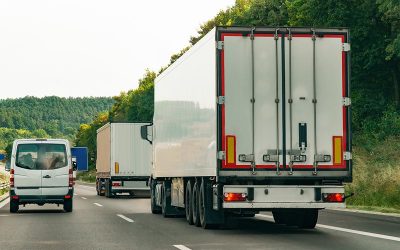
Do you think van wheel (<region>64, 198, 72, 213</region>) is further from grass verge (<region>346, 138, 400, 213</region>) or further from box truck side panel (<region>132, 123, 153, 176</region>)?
box truck side panel (<region>132, 123, 153, 176</region>)

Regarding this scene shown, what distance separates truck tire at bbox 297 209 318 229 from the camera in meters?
17.6

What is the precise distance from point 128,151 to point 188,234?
23076 mm

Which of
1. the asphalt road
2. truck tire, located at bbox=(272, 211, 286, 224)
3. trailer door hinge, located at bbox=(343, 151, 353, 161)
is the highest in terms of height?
trailer door hinge, located at bbox=(343, 151, 353, 161)

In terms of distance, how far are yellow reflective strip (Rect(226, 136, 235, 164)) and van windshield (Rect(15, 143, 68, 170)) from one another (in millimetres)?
11206

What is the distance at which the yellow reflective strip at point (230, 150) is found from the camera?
51.7 ft

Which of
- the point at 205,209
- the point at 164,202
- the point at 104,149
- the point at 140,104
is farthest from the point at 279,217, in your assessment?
the point at 140,104

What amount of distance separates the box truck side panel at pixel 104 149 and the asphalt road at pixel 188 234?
1837 cm

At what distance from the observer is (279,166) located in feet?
52.1

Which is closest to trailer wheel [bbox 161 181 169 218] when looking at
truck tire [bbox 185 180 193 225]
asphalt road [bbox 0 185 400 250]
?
asphalt road [bbox 0 185 400 250]

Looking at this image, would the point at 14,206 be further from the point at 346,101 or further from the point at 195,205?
the point at 346,101

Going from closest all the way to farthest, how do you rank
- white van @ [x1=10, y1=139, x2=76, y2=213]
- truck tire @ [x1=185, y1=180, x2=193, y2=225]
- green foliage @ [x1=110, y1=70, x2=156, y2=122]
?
truck tire @ [x1=185, y1=180, x2=193, y2=225] < white van @ [x1=10, y1=139, x2=76, y2=213] < green foliage @ [x1=110, y1=70, x2=156, y2=122]

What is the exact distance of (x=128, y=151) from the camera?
39.1 m

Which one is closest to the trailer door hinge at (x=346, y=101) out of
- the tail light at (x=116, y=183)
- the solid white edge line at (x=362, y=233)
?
the solid white edge line at (x=362, y=233)

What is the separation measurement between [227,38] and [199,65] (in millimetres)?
1632
